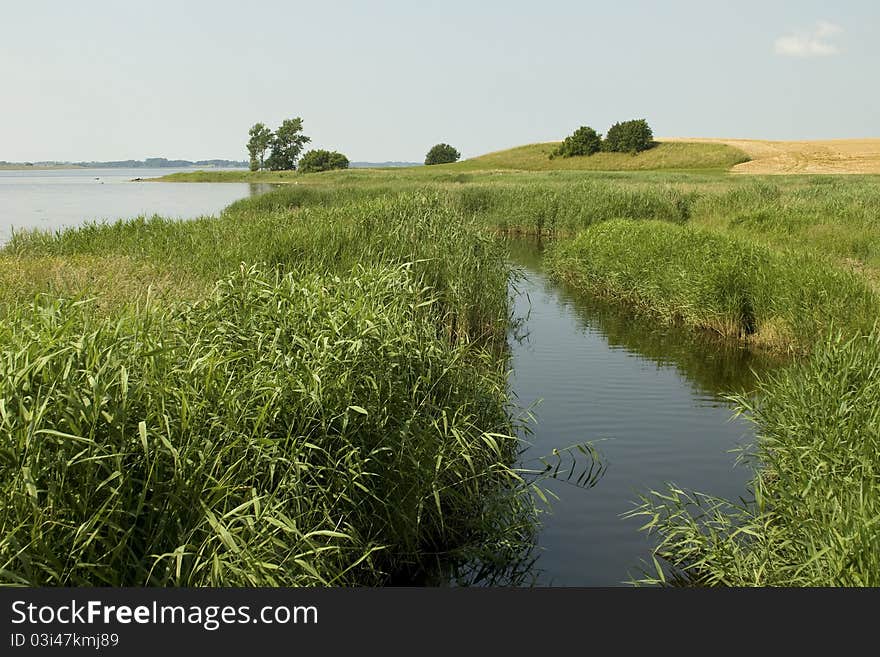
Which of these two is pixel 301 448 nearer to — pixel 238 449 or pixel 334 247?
pixel 238 449

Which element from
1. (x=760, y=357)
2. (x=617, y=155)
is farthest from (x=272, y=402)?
(x=617, y=155)

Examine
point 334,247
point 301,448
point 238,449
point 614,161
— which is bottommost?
point 301,448

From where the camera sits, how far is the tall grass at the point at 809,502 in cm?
459

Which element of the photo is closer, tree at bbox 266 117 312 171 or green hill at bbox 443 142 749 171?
green hill at bbox 443 142 749 171

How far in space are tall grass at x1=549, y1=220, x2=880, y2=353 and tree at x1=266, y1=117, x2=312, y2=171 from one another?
103745 millimetres

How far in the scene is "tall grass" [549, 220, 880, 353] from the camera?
11164mm

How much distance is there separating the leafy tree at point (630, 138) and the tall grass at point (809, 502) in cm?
7761

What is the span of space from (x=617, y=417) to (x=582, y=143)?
→ 78.0 m

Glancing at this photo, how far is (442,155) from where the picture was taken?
11656cm

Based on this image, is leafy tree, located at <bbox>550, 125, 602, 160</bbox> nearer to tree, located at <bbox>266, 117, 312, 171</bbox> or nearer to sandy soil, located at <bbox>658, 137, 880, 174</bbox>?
sandy soil, located at <bbox>658, 137, 880, 174</bbox>

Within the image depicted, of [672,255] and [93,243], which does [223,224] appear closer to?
[93,243]

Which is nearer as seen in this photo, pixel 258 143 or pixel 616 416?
pixel 616 416

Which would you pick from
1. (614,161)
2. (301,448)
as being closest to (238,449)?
(301,448)

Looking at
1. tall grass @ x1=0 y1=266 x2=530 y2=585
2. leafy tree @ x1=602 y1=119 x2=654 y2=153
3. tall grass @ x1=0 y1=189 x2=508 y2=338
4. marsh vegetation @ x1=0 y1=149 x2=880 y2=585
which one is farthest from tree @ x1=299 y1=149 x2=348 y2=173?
tall grass @ x1=0 y1=266 x2=530 y2=585
